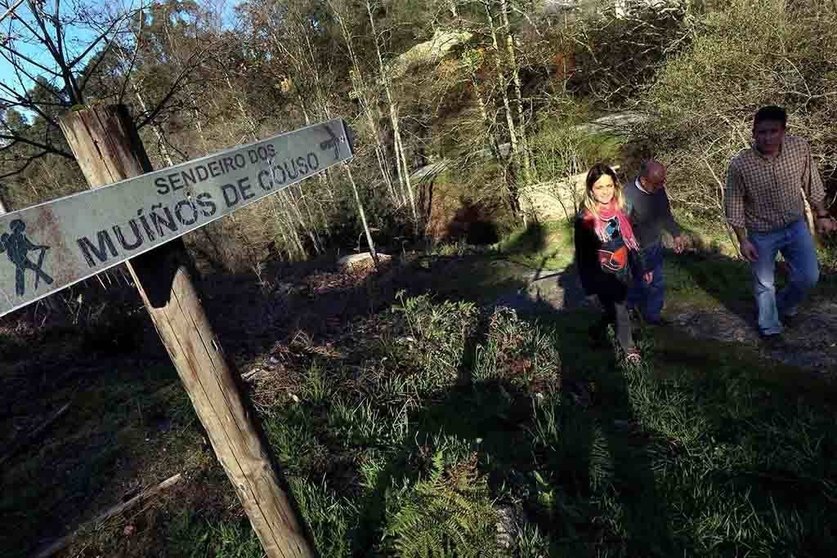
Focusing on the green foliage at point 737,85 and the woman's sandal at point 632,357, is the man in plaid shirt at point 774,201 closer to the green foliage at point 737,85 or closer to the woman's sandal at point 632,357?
the woman's sandal at point 632,357

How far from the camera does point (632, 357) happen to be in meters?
3.84

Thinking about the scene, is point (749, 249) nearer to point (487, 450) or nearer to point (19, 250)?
point (487, 450)

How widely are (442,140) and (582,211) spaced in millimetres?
14475

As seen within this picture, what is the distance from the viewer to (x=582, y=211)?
3.79m

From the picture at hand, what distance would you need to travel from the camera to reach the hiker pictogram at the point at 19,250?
99 cm

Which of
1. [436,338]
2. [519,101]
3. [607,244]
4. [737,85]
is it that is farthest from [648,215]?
[519,101]

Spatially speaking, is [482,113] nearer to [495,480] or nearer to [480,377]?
[480,377]

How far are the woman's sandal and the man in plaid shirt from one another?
1134 millimetres

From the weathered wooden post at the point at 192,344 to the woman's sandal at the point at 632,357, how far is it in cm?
291

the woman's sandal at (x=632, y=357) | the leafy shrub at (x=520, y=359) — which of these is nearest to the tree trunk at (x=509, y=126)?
the leafy shrub at (x=520, y=359)

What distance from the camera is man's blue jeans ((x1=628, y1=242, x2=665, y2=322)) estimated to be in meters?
4.42

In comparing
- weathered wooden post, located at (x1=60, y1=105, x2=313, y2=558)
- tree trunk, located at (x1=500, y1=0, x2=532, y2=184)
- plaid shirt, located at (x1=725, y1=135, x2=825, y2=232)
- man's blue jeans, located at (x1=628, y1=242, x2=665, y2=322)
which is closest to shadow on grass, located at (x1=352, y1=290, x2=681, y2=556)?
man's blue jeans, located at (x1=628, y1=242, x2=665, y2=322)

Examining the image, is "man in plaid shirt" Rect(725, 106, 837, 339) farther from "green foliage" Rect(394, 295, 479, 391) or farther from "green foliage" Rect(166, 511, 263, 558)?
"green foliage" Rect(166, 511, 263, 558)

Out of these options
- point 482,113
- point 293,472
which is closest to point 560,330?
point 293,472
